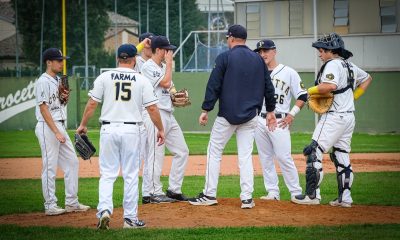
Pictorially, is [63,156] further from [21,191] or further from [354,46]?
[354,46]

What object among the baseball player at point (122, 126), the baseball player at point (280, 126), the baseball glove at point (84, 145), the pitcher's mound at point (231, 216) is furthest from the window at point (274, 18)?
the baseball player at point (122, 126)

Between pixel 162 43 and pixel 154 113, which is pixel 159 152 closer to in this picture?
pixel 162 43

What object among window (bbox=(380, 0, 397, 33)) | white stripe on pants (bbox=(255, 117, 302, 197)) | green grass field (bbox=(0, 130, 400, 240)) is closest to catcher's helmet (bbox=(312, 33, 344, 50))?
white stripe on pants (bbox=(255, 117, 302, 197))

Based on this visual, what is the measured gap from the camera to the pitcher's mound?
32.6 feet

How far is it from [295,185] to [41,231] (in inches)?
149

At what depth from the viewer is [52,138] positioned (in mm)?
11039

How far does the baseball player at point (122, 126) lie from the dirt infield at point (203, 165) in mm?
7517

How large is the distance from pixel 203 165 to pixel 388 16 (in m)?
21.4

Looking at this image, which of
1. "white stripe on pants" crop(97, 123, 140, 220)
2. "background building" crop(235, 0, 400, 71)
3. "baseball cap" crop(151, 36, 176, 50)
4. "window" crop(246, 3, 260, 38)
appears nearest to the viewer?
"white stripe on pants" crop(97, 123, 140, 220)

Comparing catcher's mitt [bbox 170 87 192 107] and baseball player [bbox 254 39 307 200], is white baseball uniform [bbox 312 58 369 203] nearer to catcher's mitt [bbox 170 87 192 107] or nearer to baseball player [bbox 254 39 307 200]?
baseball player [bbox 254 39 307 200]

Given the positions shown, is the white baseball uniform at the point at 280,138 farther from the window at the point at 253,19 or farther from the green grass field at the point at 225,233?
the window at the point at 253,19

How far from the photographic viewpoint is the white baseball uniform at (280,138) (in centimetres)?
1157

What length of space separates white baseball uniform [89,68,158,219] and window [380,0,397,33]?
29.6 m

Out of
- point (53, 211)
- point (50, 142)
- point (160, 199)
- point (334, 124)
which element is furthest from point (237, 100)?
point (53, 211)
